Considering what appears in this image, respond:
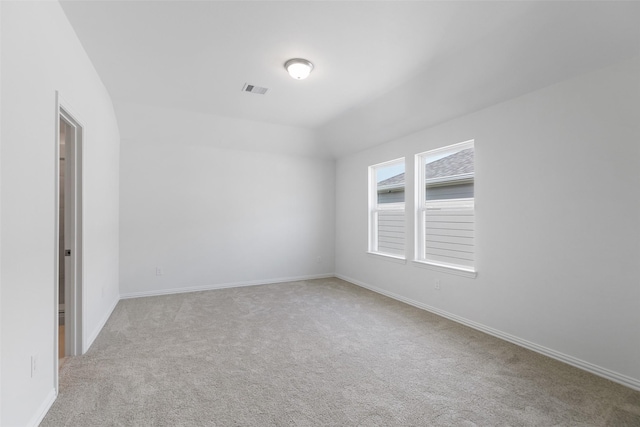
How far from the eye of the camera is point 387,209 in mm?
5055

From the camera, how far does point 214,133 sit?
193 inches

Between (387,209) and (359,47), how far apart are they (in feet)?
9.11

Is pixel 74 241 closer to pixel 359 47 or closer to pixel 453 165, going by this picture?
pixel 359 47

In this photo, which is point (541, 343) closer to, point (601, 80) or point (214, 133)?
point (601, 80)

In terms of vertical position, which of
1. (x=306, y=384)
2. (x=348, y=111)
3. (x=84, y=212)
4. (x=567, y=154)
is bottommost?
(x=306, y=384)

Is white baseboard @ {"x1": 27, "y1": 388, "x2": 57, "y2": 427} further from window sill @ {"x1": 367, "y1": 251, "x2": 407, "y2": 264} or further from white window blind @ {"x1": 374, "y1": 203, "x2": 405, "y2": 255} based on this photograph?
white window blind @ {"x1": 374, "y1": 203, "x2": 405, "y2": 255}

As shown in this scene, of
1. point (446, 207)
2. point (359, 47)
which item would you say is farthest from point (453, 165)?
point (359, 47)

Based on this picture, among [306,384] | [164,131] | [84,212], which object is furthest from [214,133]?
[306,384]

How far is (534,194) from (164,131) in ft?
15.6

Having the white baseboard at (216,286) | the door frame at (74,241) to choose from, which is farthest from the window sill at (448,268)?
the door frame at (74,241)

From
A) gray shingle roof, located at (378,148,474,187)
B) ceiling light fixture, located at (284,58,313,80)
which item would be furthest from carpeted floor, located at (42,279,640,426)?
ceiling light fixture, located at (284,58,313,80)

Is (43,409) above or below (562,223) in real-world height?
below

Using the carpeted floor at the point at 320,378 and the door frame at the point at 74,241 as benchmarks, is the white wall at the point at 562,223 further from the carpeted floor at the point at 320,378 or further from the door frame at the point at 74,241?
the door frame at the point at 74,241

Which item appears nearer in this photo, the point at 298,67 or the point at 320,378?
the point at 320,378
